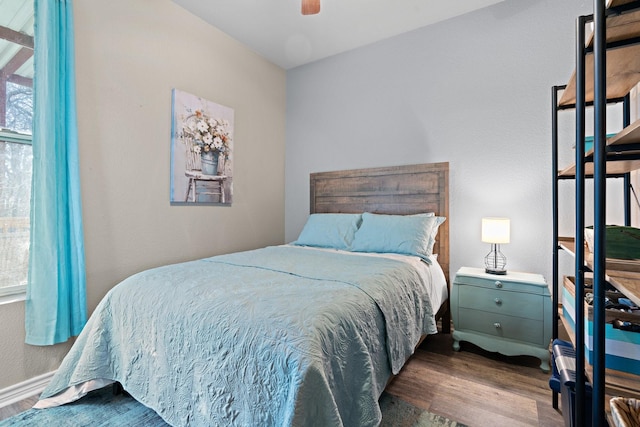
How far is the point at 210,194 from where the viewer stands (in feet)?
9.58

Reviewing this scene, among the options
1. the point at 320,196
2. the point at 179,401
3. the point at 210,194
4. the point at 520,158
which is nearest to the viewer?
the point at 179,401

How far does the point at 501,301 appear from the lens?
216 cm

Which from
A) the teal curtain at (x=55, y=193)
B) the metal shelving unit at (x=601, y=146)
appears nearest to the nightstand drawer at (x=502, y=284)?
the metal shelving unit at (x=601, y=146)

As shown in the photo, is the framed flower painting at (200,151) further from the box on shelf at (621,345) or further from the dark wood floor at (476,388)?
the box on shelf at (621,345)

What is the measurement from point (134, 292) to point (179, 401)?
0.61 m

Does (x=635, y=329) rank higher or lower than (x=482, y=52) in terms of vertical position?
lower

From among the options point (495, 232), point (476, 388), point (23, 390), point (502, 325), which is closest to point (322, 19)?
point (495, 232)

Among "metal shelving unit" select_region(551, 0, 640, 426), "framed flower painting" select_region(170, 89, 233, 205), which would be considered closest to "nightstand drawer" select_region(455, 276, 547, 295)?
"metal shelving unit" select_region(551, 0, 640, 426)

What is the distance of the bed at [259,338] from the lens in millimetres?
1053

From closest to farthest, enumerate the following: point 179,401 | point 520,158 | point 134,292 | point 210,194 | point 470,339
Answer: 1. point 179,401
2. point 134,292
3. point 470,339
4. point 520,158
5. point 210,194

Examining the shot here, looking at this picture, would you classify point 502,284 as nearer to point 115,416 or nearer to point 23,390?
point 115,416

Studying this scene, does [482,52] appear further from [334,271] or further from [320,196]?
[334,271]

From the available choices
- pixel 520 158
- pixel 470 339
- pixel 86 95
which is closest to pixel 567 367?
pixel 470 339

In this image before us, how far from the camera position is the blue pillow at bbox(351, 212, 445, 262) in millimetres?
2443
